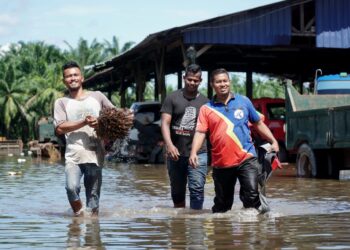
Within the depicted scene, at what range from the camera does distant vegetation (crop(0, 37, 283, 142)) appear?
66.0m

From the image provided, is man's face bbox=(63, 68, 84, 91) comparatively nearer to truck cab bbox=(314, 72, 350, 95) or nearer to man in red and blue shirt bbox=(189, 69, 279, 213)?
man in red and blue shirt bbox=(189, 69, 279, 213)

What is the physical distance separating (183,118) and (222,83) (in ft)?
2.94

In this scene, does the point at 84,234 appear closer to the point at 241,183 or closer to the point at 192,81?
the point at 241,183

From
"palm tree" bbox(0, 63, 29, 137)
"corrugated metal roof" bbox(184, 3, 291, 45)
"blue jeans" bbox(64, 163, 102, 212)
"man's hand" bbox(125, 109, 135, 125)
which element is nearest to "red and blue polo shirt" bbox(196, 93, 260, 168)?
"man's hand" bbox(125, 109, 135, 125)

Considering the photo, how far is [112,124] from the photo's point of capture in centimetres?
812

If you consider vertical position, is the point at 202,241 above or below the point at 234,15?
below

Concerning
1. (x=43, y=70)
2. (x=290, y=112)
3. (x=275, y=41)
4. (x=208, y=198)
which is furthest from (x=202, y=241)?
(x=43, y=70)

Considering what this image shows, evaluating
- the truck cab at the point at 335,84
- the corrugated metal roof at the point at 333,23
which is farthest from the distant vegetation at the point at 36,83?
the truck cab at the point at 335,84

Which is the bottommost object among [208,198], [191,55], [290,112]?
[208,198]

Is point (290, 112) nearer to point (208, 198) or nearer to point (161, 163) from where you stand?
point (208, 198)

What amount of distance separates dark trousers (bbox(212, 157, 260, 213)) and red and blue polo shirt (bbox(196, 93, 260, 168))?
8cm

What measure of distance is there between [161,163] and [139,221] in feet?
49.6

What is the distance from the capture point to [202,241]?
6.70m

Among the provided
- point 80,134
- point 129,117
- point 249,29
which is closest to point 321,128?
point 129,117
